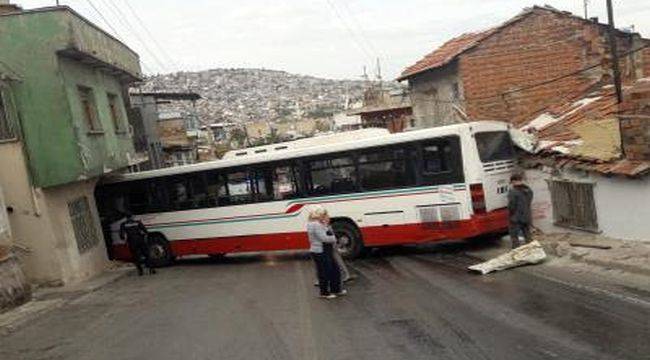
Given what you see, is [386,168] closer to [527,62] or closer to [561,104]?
[561,104]

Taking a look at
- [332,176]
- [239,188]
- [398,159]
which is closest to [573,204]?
[398,159]

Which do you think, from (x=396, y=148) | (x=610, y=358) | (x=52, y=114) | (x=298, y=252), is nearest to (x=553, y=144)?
(x=396, y=148)

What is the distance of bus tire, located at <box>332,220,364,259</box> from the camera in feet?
58.9

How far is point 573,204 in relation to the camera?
16812 millimetres

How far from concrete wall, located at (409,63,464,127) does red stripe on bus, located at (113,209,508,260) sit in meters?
9.55

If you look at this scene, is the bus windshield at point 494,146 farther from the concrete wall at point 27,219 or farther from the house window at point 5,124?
the house window at point 5,124

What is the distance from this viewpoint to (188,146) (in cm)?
5119

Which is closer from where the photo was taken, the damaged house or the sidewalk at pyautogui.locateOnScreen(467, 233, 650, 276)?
the sidewalk at pyautogui.locateOnScreen(467, 233, 650, 276)

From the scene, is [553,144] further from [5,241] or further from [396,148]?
[5,241]

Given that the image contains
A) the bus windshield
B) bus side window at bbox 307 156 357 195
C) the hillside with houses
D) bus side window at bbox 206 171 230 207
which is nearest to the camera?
the bus windshield

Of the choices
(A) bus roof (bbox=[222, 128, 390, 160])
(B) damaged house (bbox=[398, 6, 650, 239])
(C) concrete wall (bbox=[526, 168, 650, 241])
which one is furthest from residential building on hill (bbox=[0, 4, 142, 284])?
(C) concrete wall (bbox=[526, 168, 650, 241])

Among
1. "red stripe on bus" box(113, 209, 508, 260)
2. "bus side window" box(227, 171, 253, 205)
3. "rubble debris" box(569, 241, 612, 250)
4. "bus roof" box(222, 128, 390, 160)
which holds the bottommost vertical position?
"rubble debris" box(569, 241, 612, 250)

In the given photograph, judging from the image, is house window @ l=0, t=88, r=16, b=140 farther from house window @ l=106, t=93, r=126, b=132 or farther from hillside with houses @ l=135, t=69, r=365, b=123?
hillside with houses @ l=135, t=69, r=365, b=123

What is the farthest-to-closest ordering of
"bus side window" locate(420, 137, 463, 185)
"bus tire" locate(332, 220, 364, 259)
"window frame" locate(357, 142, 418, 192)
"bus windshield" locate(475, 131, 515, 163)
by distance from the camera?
1. "bus tire" locate(332, 220, 364, 259)
2. "window frame" locate(357, 142, 418, 192)
3. "bus windshield" locate(475, 131, 515, 163)
4. "bus side window" locate(420, 137, 463, 185)
